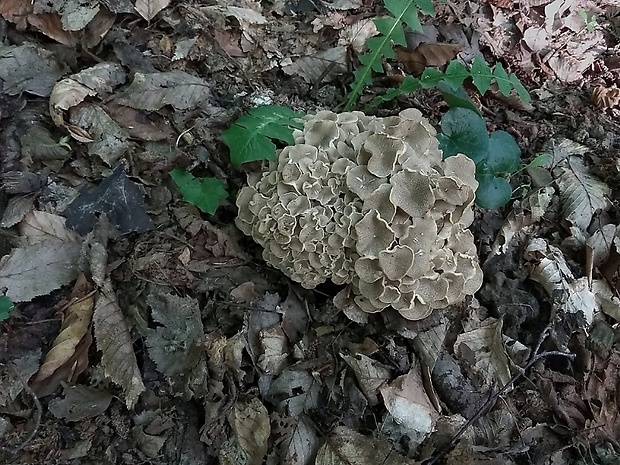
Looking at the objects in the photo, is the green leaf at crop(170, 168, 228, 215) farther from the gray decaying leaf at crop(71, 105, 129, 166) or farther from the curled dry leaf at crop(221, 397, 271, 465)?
the curled dry leaf at crop(221, 397, 271, 465)

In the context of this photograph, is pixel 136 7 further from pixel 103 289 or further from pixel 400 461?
pixel 400 461

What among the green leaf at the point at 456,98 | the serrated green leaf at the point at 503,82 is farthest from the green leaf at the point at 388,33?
the serrated green leaf at the point at 503,82

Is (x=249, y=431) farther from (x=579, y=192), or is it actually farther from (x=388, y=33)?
(x=579, y=192)

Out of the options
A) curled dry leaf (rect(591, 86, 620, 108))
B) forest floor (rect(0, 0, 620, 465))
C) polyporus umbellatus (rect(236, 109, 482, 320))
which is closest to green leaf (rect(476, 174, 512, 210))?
forest floor (rect(0, 0, 620, 465))

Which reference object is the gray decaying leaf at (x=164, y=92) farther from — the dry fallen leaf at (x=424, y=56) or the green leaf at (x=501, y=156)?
the green leaf at (x=501, y=156)

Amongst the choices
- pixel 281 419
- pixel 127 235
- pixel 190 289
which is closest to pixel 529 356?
pixel 281 419

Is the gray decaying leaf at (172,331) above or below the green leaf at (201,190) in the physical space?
below
